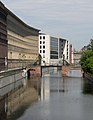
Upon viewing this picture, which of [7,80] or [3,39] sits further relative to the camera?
[3,39]

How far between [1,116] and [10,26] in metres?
64.4

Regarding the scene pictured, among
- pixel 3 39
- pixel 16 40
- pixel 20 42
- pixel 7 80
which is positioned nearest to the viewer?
pixel 7 80

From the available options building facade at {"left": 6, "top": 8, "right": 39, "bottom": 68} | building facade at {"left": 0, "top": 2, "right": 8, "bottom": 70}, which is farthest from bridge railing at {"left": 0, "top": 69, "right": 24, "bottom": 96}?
building facade at {"left": 6, "top": 8, "right": 39, "bottom": 68}

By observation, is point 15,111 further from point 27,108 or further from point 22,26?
point 22,26

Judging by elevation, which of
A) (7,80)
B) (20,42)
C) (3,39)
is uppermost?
(20,42)

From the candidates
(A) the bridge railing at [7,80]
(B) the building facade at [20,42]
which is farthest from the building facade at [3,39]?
(B) the building facade at [20,42]

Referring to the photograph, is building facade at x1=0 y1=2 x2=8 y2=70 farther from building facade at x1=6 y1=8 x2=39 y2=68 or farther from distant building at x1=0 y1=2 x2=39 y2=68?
building facade at x1=6 y1=8 x2=39 y2=68

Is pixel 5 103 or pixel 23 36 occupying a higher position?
pixel 23 36

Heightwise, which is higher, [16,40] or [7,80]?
[16,40]

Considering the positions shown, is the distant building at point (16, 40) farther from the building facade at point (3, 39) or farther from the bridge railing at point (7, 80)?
the bridge railing at point (7, 80)

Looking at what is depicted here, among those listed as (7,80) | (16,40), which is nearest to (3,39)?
(7,80)

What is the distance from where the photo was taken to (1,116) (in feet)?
139

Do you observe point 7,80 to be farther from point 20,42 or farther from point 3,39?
point 20,42

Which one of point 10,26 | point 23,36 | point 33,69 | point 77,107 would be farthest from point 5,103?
point 23,36
